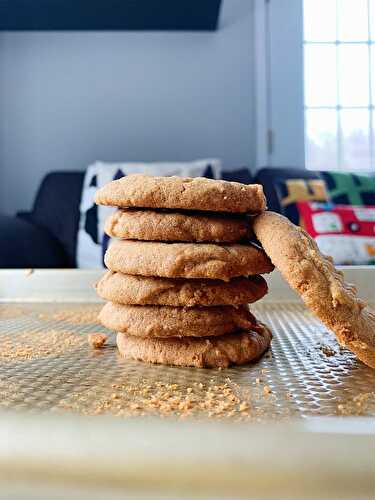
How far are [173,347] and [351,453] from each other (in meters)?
0.33

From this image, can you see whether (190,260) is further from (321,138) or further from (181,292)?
(321,138)

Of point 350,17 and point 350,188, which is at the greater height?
point 350,17

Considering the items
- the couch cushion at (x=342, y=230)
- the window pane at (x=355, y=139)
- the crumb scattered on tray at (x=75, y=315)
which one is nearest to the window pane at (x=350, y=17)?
the window pane at (x=355, y=139)

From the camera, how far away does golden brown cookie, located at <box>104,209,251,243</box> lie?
60 cm

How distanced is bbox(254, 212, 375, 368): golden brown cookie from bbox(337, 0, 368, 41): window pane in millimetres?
2476

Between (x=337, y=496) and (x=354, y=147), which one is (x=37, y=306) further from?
(x=354, y=147)

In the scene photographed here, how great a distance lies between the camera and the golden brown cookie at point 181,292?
23.5 inches

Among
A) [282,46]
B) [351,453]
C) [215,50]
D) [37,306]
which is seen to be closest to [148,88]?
[215,50]

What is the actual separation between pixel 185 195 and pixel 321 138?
2.36m

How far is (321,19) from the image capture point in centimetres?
276

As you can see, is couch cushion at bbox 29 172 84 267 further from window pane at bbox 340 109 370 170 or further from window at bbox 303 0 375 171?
window pane at bbox 340 109 370 170

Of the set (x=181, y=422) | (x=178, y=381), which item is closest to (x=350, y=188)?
(x=178, y=381)

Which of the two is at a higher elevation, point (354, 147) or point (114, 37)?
point (114, 37)

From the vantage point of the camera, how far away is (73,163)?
2809 mm
